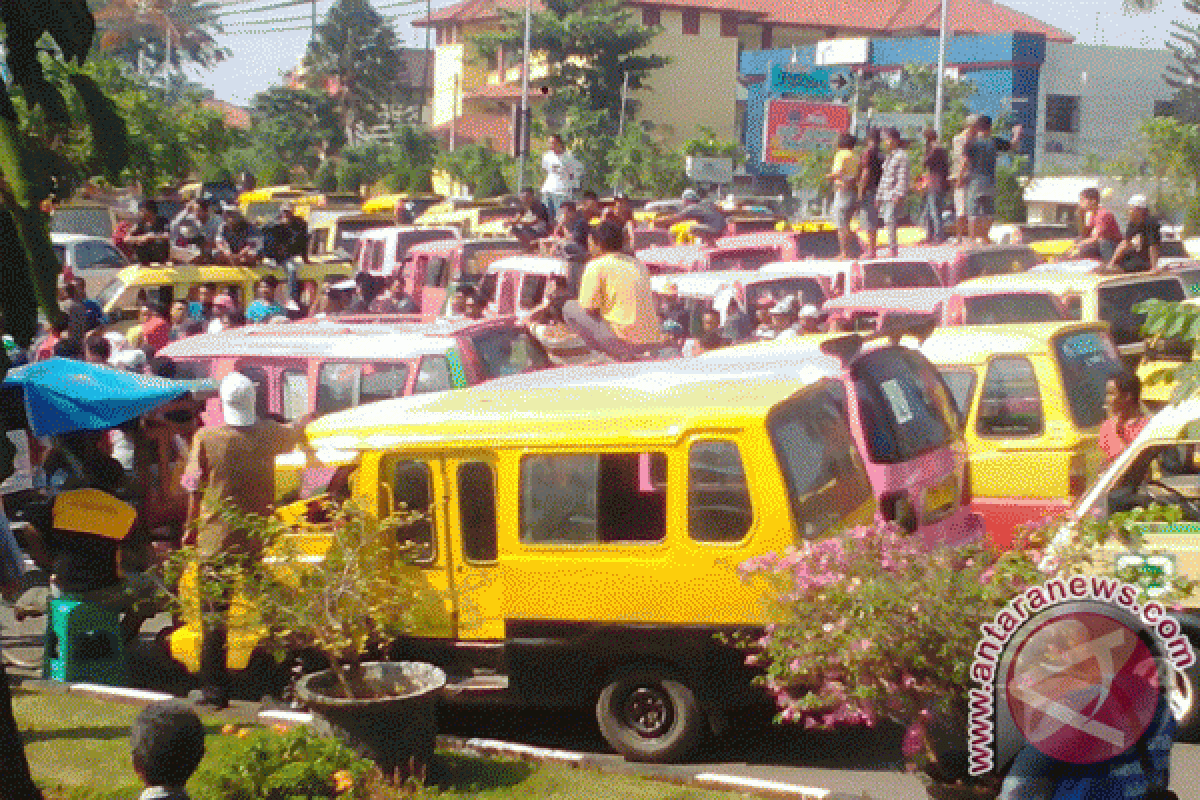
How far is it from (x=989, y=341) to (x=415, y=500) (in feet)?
16.0

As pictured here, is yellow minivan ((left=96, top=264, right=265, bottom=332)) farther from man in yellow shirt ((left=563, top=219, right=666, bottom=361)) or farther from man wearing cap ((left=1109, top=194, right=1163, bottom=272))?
man wearing cap ((left=1109, top=194, right=1163, bottom=272))

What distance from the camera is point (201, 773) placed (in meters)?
8.17

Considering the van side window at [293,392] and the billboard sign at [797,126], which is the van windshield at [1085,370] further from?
the billboard sign at [797,126]

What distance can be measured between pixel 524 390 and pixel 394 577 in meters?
1.33

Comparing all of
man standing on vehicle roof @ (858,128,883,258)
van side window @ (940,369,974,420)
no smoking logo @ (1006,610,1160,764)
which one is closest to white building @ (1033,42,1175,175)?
man standing on vehicle roof @ (858,128,883,258)

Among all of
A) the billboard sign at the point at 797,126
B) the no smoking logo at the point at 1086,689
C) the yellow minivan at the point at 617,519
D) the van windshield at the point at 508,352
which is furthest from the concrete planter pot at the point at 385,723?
the billboard sign at the point at 797,126

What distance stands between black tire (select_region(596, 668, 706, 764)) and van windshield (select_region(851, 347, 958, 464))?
70.3 inches

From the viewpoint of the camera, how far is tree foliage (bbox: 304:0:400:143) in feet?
332

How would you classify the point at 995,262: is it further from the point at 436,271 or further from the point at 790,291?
the point at 436,271

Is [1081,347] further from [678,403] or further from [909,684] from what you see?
[909,684]

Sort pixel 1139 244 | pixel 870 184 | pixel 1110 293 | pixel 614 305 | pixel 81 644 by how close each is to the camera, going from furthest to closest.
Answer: pixel 870 184, pixel 1139 244, pixel 1110 293, pixel 614 305, pixel 81 644

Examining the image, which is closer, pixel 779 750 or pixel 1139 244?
pixel 779 750

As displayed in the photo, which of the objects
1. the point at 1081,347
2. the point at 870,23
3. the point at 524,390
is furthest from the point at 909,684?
the point at 870,23

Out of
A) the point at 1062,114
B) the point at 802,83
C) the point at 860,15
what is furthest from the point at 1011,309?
the point at 860,15
